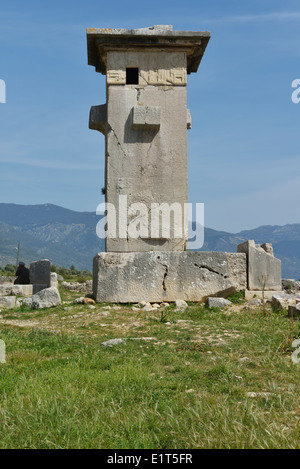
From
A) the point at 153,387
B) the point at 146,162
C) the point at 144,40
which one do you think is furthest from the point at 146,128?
the point at 153,387

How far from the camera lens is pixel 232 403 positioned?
11.4 feet

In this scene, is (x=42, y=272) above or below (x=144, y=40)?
below

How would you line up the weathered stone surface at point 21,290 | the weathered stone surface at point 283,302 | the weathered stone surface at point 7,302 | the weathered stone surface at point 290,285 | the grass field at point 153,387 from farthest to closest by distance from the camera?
the weathered stone surface at point 290,285 → the weathered stone surface at point 21,290 → the weathered stone surface at point 7,302 → the weathered stone surface at point 283,302 → the grass field at point 153,387

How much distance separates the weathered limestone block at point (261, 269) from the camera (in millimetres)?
9938

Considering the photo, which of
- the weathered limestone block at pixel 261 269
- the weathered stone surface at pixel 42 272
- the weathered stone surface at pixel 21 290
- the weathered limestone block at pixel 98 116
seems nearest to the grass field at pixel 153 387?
the weathered limestone block at pixel 261 269

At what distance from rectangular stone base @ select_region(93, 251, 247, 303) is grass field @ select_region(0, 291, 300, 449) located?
2.00 meters

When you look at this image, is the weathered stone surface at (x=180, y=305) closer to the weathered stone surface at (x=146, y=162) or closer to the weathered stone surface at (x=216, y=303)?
the weathered stone surface at (x=216, y=303)

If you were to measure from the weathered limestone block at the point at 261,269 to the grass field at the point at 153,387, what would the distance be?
277cm

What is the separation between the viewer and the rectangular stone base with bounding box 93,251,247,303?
361 inches

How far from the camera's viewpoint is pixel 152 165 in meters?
Answer: 9.88

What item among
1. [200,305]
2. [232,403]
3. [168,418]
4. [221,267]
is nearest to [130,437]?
[168,418]

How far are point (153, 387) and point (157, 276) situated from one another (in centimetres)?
528

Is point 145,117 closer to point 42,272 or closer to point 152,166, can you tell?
point 152,166

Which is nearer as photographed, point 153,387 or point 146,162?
point 153,387
